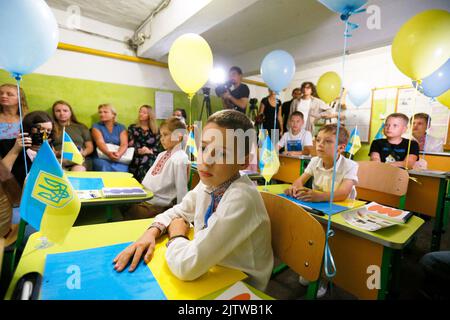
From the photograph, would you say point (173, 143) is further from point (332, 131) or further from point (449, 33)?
point (449, 33)

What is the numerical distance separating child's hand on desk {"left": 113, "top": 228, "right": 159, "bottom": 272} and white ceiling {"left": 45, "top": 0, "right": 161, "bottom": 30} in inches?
132

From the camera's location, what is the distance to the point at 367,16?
9.64ft

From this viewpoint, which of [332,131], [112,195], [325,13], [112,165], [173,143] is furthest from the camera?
[112,165]

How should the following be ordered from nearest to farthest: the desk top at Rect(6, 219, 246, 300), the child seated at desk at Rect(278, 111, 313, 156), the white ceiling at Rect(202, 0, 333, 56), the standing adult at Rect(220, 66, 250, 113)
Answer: the desk top at Rect(6, 219, 246, 300) → the white ceiling at Rect(202, 0, 333, 56) → the standing adult at Rect(220, 66, 250, 113) → the child seated at desk at Rect(278, 111, 313, 156)

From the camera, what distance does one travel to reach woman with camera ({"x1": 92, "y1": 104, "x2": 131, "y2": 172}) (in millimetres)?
3350

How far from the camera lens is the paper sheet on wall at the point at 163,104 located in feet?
15.1

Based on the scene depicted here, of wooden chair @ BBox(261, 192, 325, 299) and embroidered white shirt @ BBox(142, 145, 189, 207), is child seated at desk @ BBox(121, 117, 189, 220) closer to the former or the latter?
embroidered white shirt @ BBox(142, 145, 189, 207)

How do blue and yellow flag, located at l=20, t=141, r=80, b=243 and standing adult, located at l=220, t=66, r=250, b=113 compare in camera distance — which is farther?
standing adult, located at l=220, t=66, r=250, b=113

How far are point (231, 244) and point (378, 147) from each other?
127 inches

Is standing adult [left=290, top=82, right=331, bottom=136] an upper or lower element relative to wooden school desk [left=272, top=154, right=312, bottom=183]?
upper

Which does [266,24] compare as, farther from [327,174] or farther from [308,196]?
[308,196]

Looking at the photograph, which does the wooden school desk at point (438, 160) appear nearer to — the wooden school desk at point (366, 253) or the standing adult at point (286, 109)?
the standing adult at point (286, 109)

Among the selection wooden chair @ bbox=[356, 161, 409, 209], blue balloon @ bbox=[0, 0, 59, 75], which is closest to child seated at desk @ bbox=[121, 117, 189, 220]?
blue balloon @ bbox=[0, 0, 59, 75]

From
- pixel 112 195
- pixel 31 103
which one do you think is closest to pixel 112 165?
pixel 31 103
